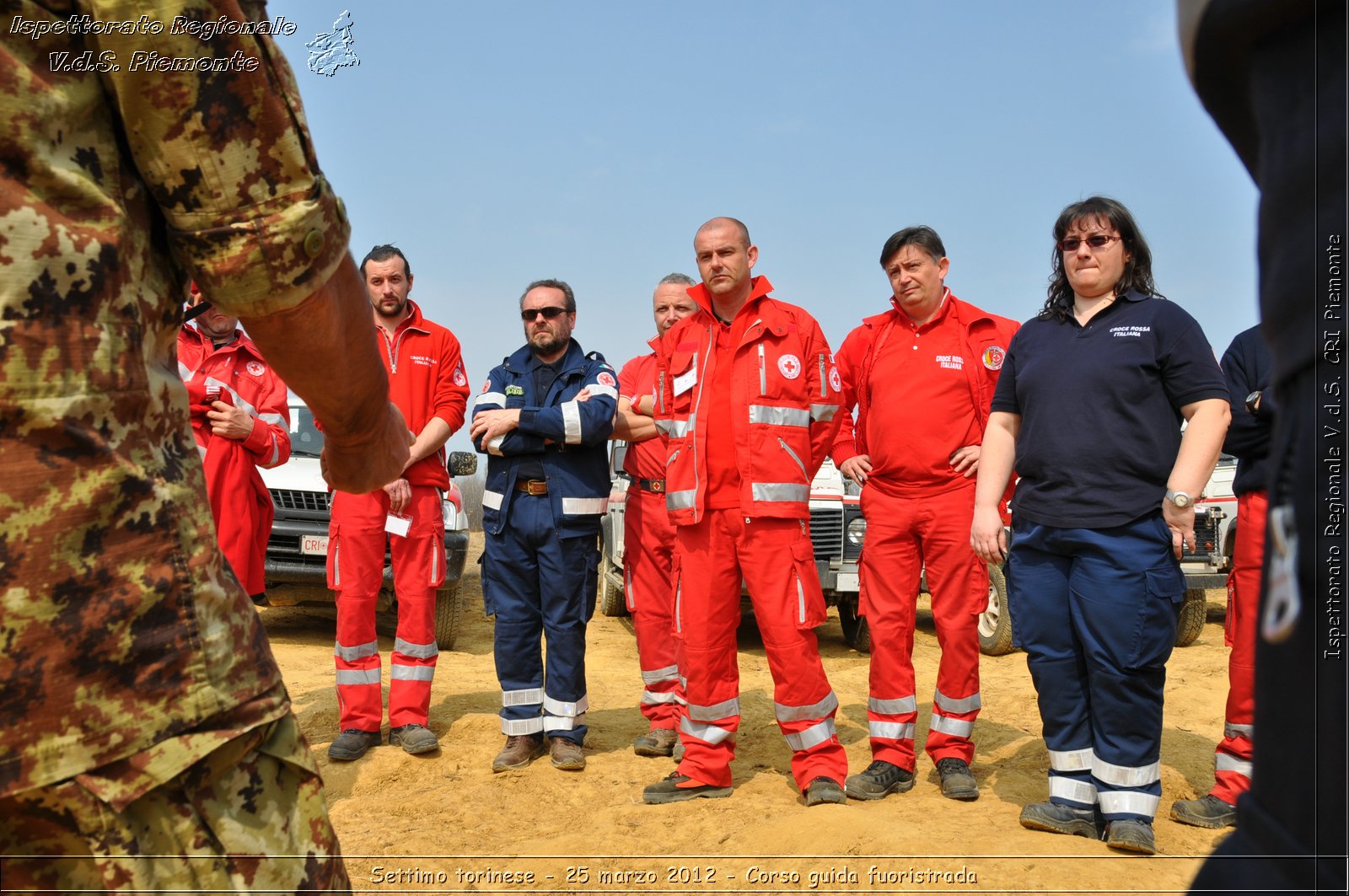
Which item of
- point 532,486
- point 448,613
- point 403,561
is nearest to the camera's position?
point 532,486

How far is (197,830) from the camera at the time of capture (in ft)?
3.87

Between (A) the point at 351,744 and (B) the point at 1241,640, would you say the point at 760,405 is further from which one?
(A) the point at 351,744

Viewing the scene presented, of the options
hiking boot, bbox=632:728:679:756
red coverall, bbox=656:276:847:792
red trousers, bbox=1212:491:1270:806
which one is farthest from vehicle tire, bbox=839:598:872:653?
red trousers, bbox=1212:491:1270:806

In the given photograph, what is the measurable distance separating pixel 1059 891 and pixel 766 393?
2.42m

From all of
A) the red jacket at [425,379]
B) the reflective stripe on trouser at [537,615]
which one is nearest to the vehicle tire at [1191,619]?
the reflective stripe on trouser at [537,615]

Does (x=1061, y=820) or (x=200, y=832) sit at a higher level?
(x=200, y=832)

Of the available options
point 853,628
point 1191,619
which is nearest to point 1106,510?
point 853,628

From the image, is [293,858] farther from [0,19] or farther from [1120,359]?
[1120,359]

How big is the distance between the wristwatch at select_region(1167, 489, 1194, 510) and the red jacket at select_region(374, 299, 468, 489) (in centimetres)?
387

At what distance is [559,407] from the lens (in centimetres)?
580

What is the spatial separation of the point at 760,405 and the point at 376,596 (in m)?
2.51

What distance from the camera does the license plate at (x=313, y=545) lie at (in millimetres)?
8375

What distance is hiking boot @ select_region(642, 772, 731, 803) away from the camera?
5.04 metres

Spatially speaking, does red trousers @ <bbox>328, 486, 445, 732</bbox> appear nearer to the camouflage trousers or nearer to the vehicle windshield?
the vehicle windshield
